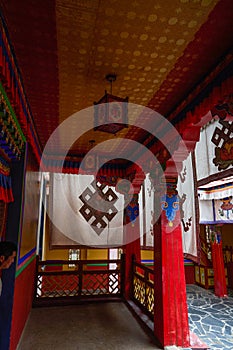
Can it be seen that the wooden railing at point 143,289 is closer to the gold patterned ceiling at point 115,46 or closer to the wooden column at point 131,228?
the wooden column at point 131,228

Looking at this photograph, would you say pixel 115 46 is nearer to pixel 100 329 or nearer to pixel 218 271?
pixel 100 329

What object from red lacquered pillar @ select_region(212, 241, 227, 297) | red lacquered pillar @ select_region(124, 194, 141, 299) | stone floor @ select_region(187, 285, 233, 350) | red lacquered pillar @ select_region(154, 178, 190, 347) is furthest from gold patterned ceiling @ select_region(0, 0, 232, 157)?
red lacquered pillar @ select_region(212, 241, 227, 297)

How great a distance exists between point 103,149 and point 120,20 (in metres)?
3.37

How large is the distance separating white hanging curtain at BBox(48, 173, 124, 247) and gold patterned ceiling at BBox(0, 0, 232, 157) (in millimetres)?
3976

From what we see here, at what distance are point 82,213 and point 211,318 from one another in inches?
161

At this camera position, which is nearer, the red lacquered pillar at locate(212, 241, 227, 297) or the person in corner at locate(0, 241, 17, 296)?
the person in corner at locate(0, 241, 17, 296)

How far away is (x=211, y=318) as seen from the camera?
567cm

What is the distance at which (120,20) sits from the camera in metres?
1.91

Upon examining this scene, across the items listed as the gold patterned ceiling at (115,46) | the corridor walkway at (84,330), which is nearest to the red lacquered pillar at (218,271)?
the corridor walkway at (84,330)

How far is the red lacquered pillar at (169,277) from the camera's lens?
3.61m

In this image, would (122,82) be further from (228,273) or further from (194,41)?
(228,273)

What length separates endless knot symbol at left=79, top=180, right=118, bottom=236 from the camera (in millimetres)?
6938

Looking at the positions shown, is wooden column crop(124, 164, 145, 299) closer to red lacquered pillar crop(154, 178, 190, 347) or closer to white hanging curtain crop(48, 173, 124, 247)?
white hanging curtain crop(48, 173, 124, 247)

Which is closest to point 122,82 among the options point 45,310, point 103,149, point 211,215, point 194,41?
point 194,41
